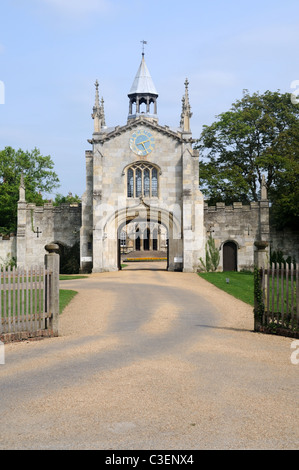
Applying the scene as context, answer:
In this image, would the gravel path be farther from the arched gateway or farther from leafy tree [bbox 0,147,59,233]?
leafy tree [bbox 0,147,59,233]

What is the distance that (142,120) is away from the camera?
3212cm

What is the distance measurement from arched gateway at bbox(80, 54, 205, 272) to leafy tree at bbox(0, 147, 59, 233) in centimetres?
1452

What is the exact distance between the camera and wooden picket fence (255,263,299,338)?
419 inches

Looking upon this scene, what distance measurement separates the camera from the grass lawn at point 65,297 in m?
15.2

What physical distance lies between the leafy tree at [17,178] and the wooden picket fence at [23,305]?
3426cm

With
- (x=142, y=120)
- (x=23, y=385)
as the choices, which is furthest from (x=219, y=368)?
(x=142, y=120)

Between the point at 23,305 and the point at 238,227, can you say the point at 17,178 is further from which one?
the point at 23,305

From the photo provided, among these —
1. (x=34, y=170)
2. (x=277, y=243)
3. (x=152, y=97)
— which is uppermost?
(x=152, y=97)

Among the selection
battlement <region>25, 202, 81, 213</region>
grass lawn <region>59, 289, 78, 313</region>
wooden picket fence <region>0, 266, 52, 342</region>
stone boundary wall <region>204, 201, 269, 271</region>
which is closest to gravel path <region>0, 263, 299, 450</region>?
wooden picket fence <region>0, 266, 52, 342</region>

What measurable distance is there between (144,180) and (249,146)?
1263 centimetres

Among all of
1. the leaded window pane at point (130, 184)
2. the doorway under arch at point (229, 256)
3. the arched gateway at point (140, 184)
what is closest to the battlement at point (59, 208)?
the arched gateway at point (140, 184)

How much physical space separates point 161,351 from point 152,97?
162 ft
